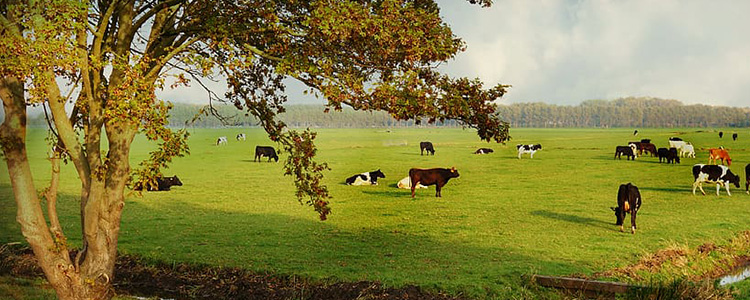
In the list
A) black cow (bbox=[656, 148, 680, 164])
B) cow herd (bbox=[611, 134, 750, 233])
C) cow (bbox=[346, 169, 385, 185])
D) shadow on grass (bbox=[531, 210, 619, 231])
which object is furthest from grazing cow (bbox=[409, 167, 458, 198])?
black cow (bbox=[656, 148, 680, 164])

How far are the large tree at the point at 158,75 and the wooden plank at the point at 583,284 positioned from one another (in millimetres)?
4506

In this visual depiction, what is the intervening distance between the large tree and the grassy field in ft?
15.4

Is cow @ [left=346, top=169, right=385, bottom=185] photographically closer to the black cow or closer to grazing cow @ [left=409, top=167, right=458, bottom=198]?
grazing cow @ [left=409, top=167, right=458, bottom=198]

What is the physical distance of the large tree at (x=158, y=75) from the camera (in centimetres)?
1002

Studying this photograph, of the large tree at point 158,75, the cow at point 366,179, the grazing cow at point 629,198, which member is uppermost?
the large tree at point 158,75

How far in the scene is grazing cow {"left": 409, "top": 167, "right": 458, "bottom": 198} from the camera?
3003 centimetres

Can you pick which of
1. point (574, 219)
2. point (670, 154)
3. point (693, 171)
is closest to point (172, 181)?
point (574, 219)

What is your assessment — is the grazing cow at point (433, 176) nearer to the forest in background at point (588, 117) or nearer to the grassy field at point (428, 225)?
the grassy field at point (428, 225)

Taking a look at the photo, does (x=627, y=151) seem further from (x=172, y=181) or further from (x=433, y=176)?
(x=172, y=181)

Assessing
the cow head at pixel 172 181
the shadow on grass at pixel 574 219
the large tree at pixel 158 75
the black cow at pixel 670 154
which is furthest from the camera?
the black cow at pixel 670 154

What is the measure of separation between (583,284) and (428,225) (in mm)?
9969

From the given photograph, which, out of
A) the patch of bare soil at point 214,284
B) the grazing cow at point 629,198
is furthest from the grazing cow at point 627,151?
the patch of bare soil at point 214,284

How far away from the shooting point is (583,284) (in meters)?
13.9

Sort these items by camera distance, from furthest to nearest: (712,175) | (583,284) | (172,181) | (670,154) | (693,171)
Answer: (670,154) → (172,181) → (712,175) → (693,171) → (583,284)
